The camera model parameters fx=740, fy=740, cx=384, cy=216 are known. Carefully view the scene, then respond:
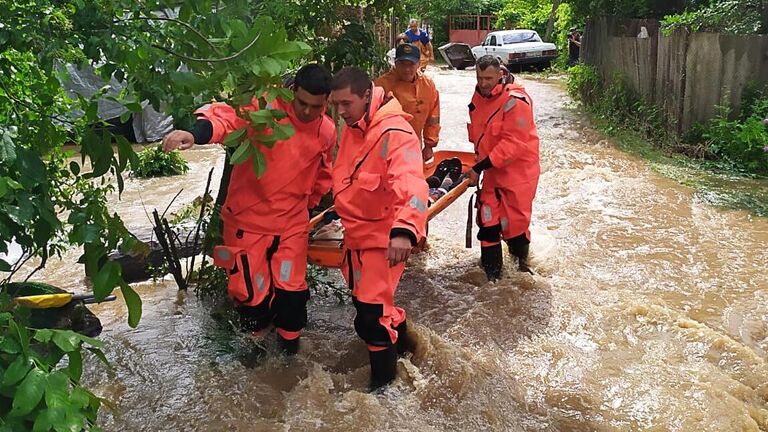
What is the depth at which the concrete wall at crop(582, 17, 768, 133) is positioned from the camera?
918 cm

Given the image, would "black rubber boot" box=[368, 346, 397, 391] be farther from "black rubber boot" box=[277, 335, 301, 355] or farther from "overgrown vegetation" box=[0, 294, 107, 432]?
"overgrown vegetation" box=[0, 294, 107, 432]

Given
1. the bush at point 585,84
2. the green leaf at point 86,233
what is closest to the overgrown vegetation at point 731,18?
the bush at point 585,84

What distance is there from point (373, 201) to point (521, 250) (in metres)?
2.44

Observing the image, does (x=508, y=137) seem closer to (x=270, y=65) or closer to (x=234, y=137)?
(x=234, y=137)

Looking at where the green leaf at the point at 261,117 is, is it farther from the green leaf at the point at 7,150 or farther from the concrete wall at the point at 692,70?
the concrete wall at the point at 692,70

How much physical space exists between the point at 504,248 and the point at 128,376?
11.2 feet

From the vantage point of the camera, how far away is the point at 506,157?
17.4 feet

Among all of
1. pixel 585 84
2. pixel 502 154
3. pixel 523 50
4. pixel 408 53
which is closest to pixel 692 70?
pixel 408 53

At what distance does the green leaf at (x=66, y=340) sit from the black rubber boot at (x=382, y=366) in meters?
2.52

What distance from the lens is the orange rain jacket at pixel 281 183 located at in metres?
3.87

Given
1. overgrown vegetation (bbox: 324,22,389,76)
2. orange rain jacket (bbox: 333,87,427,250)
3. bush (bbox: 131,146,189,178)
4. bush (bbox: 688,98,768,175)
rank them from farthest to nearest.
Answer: bush (bbox: 131,146,189,178)
bush (bbox: 688,98,768,175)
overgrown vegetation (bbox: 324,22,389,76)
orange rain jacket (bbox: 333,87,427,250)

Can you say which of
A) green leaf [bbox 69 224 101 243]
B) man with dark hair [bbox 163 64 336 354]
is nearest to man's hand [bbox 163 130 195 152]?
man with dark hair [bbox 163 64 336 354]

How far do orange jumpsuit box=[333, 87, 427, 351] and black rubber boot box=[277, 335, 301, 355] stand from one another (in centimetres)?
65

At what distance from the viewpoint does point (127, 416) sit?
390cm
